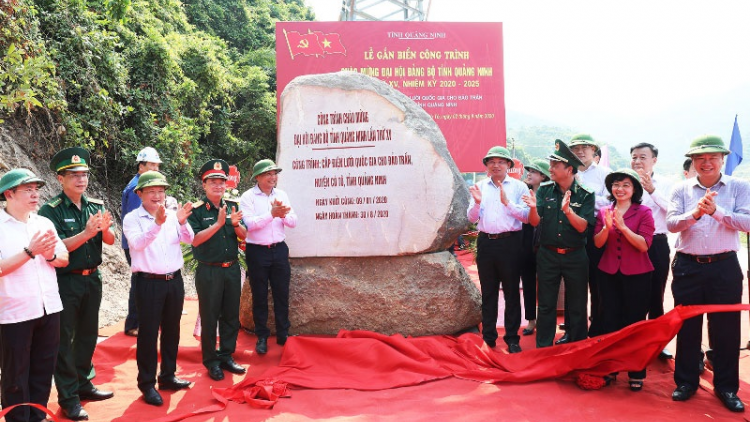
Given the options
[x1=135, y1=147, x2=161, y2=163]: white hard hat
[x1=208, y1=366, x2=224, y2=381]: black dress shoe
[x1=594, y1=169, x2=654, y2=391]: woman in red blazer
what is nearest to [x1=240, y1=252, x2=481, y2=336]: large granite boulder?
[x1=208, y1=366, x2=224, y2=381]: black dress shoe

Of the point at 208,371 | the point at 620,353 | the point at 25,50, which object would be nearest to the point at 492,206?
the point at 620,353

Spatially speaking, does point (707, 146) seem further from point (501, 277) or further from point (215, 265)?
point (215, 265)

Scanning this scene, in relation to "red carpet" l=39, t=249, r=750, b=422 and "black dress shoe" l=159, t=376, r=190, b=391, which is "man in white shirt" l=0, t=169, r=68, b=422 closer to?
"red carpet" l=39, t=249, r=750, b=422

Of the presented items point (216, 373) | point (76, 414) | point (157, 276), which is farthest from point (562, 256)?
point (76, 414)

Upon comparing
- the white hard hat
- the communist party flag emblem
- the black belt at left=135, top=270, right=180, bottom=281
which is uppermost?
the communist party flag emblem

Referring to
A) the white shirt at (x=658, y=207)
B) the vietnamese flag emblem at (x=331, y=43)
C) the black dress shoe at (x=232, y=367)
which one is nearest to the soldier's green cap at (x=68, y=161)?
the black dress shoe at (x=232, y=367)

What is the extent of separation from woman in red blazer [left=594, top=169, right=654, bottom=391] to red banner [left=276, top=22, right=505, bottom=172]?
7.23 meters

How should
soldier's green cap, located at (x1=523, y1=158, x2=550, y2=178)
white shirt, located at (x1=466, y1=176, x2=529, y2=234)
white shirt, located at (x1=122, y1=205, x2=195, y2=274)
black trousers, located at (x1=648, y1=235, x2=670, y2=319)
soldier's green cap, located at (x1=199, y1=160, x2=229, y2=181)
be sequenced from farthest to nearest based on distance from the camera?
soldier's green cap, located at (x1=523, y1=158, x2=550, y2=178)
white shirt, located at (x1=466, y1=176, x2=529, y2=234)
black trousers, located at (x1=648, y1=235, x2=670, y2=319)
soldier's green cap, located at (x1=199, y1=160, x2=229, y2=181)
white shirt, located at (x1=122, y1=205, x2=195, y2=274)

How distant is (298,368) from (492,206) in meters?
2.11

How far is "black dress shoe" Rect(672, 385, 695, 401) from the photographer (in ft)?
11.3

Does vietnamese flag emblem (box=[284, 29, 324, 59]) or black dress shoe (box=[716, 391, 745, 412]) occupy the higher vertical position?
vietnamese flag emblem (box=[284, 29, 324, 59])

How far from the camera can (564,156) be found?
402 cm

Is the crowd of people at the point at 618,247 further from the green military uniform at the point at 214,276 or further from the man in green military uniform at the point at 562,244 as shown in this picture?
the green military uniform at the point at 214,276

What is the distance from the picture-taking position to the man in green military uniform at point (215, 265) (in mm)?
3930
